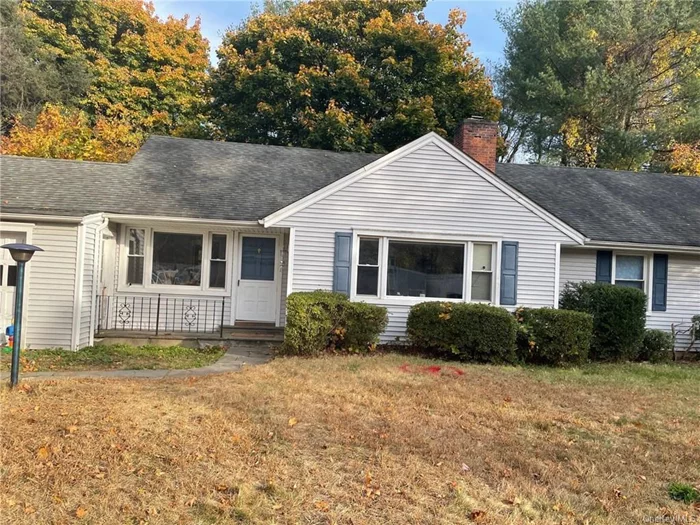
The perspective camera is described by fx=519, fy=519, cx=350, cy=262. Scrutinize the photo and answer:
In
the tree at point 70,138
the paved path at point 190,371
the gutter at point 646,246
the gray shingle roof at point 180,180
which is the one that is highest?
the tree at point 70,138

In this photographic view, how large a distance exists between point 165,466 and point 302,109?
2031cm

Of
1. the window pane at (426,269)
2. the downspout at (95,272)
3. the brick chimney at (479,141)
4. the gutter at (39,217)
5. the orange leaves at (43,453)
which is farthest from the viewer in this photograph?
the brick chimney at (479,141)

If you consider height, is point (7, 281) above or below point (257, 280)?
below

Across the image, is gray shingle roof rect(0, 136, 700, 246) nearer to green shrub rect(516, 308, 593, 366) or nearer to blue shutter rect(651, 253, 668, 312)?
blue shutter rect(651, 253, 668, 312)

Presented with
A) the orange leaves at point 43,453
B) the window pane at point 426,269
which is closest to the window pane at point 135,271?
the window pane at point 426,269

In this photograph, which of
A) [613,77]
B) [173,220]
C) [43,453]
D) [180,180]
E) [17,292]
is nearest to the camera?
[43,453]

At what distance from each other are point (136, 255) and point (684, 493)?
35.5 feet

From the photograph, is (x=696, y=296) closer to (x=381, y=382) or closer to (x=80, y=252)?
(x=381, y=382)

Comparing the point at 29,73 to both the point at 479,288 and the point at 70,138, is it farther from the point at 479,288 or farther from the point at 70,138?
the point at 479,288

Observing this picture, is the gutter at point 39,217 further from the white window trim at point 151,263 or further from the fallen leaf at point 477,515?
the fallen leaf at point 477,515

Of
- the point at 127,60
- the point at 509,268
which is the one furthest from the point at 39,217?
the point at 127,60

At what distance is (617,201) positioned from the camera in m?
14.0

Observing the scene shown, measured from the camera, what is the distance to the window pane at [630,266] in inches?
488

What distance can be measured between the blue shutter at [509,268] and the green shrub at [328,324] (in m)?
2.86
